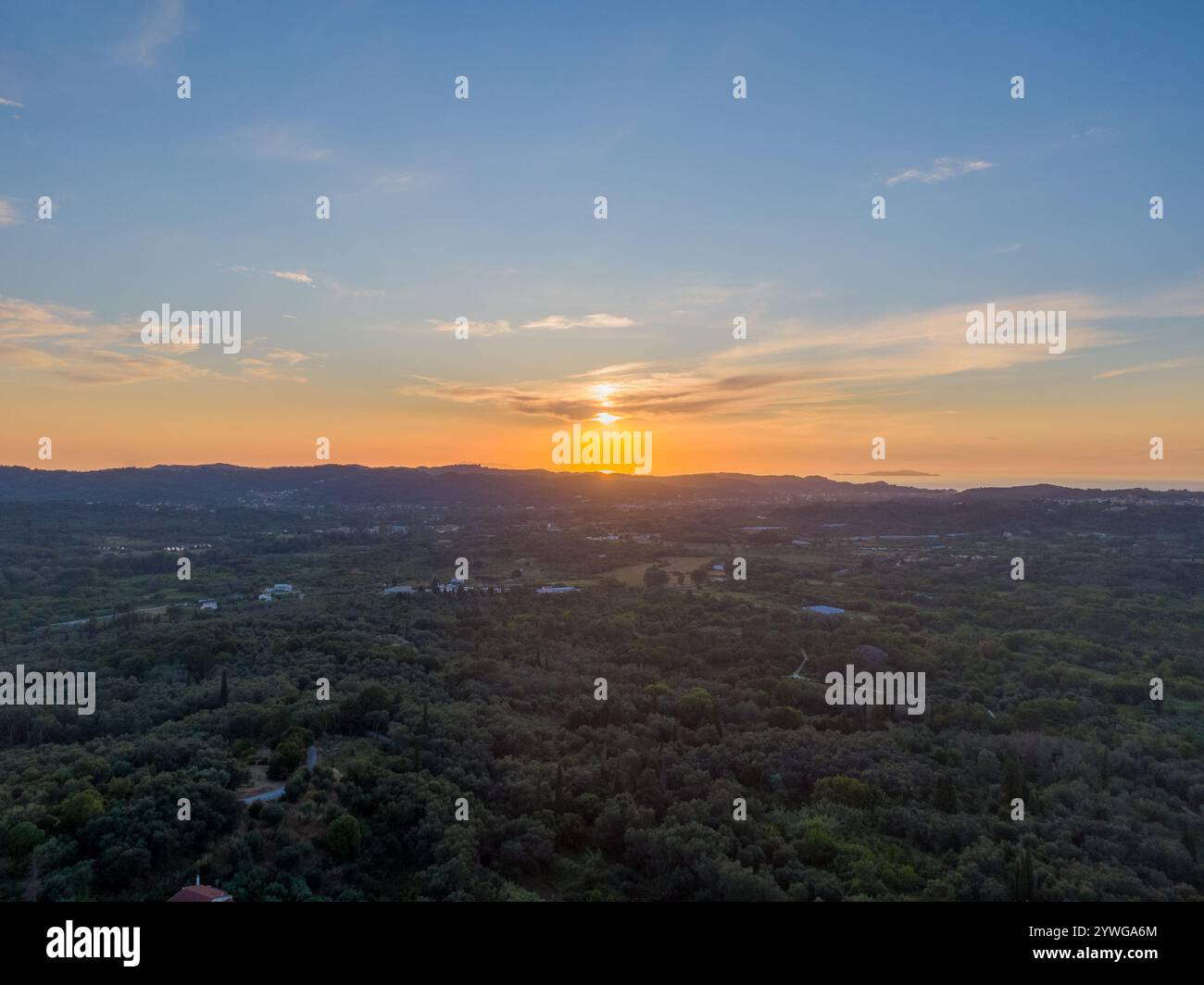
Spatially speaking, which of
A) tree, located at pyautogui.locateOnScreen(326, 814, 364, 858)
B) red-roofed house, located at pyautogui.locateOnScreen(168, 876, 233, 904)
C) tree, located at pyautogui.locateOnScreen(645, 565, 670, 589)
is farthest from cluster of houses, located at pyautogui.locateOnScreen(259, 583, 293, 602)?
red-roofed house, located at pyautogui.locateOnScreen(168, 876, 233, 904)

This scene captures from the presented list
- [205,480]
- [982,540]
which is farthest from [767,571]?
[205,480]

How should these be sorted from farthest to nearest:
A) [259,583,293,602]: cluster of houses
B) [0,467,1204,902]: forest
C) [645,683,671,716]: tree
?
1. [259,583,293,602]: cluster of houses
2. [645,683,671,716]: tree
3. [0,467,1204,902]: forest

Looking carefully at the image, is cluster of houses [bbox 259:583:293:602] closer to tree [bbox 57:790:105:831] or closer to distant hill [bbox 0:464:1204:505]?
tree [bbox 57:790:105:831]

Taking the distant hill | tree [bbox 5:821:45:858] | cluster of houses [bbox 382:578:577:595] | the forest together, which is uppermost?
the distant hill

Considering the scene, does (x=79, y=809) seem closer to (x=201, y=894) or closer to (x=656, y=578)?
(x=201, y=894)

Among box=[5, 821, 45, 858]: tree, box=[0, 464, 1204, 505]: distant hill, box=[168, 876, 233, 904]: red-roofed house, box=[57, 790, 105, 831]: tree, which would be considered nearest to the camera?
box=[168, 876, 233, 904]: red-roofed house

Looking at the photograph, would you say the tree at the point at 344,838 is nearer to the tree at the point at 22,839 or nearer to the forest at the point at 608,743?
the forest at the point at 608,743

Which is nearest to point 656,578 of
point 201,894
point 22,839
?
point 22,839

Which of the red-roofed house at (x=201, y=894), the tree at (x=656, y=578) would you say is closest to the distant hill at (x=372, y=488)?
the tree at (x=656, y=578)

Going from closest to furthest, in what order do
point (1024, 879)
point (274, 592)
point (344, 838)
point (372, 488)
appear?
point (1024, 879) < point (344, 838) < point (274, 592) < point (372, 488)
